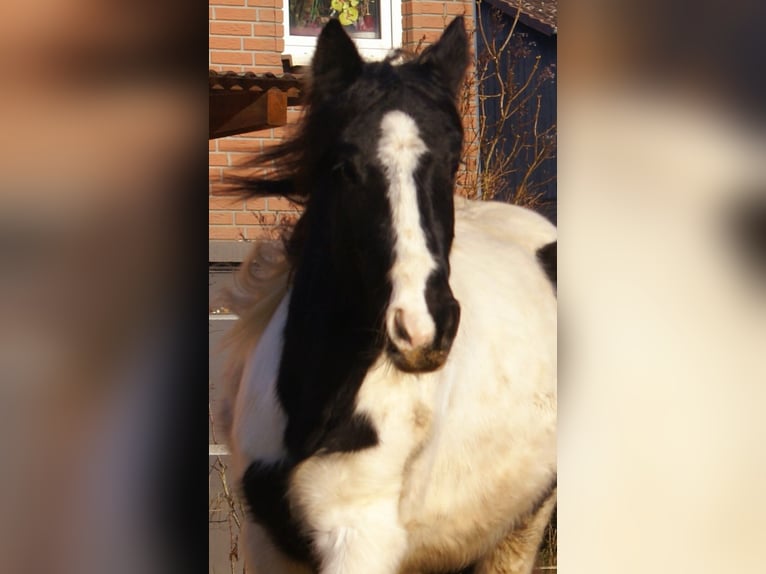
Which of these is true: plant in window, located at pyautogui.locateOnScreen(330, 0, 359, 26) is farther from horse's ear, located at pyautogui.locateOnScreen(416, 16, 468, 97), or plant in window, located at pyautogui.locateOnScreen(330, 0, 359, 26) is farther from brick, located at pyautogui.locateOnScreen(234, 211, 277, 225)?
brick, located at pyautogui.locateOnScreen(234, 211, 277, 225)

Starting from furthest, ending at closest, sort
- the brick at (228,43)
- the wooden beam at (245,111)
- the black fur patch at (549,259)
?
the black fur patch at (549,259) < the brick at (228,43) < the wooden beam at (245,111)

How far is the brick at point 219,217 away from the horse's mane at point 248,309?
0.32 feet

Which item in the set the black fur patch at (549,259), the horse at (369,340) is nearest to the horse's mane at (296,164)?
the horse at (369,340)

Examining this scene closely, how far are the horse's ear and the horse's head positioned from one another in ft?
0.10

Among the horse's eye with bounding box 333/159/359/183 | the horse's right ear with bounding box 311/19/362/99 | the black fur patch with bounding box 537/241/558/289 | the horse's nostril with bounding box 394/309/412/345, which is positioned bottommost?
the horse's nostril with bounding box 394/309/412/345

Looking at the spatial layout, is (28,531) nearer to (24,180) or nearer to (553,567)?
(24,180)

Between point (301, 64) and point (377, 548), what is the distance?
48.0 inches

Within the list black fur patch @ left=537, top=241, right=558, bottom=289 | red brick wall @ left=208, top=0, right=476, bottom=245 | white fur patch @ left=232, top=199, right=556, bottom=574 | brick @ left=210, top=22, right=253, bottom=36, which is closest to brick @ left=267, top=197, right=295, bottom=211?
red brick wall @ left=208, top=0, right=476, bottom=245

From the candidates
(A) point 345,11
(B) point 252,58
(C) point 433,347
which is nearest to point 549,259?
(C) point 433,347

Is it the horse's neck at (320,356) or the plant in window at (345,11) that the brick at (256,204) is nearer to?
the horse's neck at (320,356)

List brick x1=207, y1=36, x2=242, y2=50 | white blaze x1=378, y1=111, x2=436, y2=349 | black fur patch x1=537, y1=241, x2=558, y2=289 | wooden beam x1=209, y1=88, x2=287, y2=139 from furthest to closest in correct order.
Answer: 1. black fur patch x1=537, y1=241, x2=558, y2=289
2. brick x1=207, y1=36, x2=242, y2=50
3. wooden beam x1=209, y1=88, x2=287, y2=139
4. white blaze x1=378, y1=111, x2=436, y2=349

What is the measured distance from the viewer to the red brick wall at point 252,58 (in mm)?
2607

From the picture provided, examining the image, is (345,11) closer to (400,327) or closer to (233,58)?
(233,58)

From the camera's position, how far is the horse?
2.51 metres
